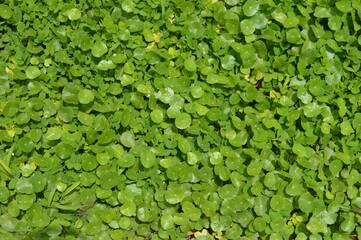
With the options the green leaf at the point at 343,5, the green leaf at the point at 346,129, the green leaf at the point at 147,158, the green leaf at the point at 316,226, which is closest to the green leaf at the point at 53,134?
the green leaf at the point at 147,158

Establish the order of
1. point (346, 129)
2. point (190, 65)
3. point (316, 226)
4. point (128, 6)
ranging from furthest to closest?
point (128, 6) < point (190, 65) < point (346, 129) < point (316, 226)

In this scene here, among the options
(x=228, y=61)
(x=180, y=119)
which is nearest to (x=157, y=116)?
(x=180, y=119)

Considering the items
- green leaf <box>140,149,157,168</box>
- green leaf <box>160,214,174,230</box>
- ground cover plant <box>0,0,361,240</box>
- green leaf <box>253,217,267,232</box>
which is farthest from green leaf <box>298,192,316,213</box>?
green leaf <box>140,149,157,168</box>

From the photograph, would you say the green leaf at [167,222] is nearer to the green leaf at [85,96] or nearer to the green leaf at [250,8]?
the green leaf at [85,96]

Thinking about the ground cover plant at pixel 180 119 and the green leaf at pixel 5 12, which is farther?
the green leaf at pixel 5 12

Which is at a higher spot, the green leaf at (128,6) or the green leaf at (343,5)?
the green leaf at (343,5)

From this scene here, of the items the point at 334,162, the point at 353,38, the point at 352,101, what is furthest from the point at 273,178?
the point at 353,38

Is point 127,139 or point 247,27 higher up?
point 247,27

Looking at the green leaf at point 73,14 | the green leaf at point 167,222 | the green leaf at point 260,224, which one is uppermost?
the green leaf at point 73,14

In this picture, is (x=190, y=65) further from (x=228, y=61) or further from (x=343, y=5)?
(x=343, y=5)
